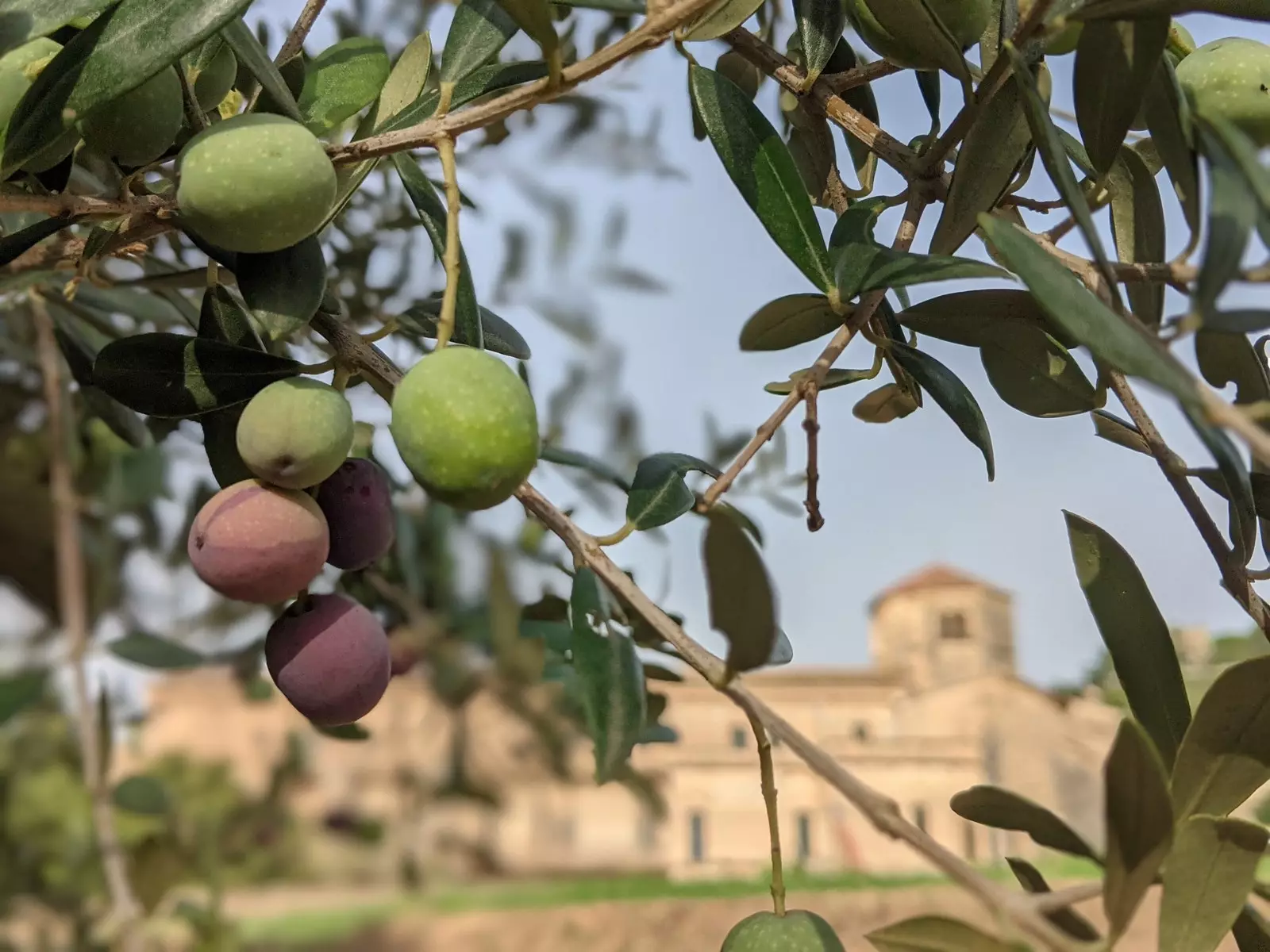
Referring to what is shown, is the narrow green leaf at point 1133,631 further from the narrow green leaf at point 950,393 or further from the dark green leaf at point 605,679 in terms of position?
the dark green leaf at point 605,679

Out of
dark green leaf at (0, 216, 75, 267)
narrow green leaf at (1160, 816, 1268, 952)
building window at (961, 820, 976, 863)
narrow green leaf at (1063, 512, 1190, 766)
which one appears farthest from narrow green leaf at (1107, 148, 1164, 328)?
building window at (961, 820, 976, 863)

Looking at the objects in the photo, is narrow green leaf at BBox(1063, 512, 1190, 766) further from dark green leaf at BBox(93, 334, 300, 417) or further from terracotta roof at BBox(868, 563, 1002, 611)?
terracotta roof at BBox(868, 563, 1002, 611)

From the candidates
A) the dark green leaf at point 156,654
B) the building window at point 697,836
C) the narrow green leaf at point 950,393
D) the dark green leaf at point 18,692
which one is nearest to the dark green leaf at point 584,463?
the narrow green leaf at point 950,393

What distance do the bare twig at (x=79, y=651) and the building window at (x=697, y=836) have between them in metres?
0.81

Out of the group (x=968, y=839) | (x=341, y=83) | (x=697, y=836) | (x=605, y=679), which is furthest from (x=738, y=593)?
(x=697, y=836)

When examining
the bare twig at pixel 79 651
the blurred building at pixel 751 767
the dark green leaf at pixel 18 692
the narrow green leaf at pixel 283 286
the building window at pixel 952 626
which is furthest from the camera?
the building window at pixel 952 626

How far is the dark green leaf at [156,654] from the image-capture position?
111cm

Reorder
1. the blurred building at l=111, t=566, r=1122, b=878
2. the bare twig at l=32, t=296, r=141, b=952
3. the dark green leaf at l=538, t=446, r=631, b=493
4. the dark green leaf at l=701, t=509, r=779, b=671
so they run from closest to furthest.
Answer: the dark green leaf at l=701, t=509, r=779, b=671 < the dark green leaf at l=538, t=446, r=631, b=493 < the bare twig at l=32, t=296, r=141, b=952 < the blurred building at l=111, t=566, r=1122, b=878

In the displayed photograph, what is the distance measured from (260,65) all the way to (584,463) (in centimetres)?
41

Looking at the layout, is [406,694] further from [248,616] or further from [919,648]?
[919,648]

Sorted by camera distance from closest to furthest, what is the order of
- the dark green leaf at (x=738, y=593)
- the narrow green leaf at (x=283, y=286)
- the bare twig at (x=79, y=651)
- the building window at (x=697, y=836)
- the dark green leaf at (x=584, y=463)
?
the dark green leaf at (x=738, y=593), the narrow green leaf at (x=283, y=286), the dark green leaf at (x=584, y=463), the bare twig at (x=79, y=651), the building window at (x=697, y=836)

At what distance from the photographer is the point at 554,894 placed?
74.7 inches

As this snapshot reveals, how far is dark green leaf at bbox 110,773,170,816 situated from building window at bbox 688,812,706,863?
0.80 m

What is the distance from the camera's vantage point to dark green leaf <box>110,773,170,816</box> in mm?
1273
